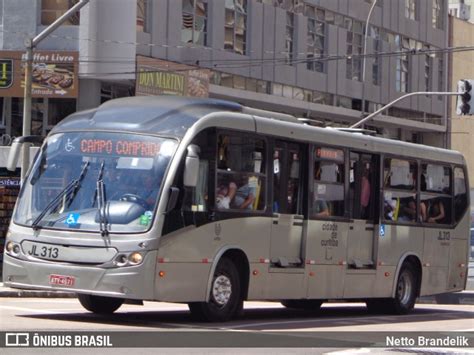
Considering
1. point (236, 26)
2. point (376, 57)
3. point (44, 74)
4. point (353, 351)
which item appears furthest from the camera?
point (376, 57)

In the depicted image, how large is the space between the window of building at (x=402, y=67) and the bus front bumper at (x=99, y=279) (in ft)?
145

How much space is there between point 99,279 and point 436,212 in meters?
9.71

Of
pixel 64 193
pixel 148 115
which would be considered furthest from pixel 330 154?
pixel 64 193

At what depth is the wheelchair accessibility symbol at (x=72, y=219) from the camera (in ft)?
50.8

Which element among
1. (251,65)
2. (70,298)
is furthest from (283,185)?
(251,65)

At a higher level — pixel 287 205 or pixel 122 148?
pixel 122 148

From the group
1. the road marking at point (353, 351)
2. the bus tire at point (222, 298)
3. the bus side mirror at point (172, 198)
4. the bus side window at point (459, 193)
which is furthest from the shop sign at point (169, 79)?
the road marking at point (353, 351)

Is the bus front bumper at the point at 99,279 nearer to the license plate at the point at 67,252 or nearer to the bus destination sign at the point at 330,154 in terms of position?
the license plate at the point at 67,252

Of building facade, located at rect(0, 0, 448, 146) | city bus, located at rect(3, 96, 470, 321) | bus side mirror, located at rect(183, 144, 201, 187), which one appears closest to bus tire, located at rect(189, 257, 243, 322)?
city bus, located at rect(3, 96, 470, 321)

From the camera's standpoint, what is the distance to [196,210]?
1595cm

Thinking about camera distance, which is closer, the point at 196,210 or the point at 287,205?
the point at 196,210

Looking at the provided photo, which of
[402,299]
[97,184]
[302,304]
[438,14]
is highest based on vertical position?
[438,14]

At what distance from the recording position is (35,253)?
15.6 meters

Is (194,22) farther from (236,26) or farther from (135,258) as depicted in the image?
(135,258)
